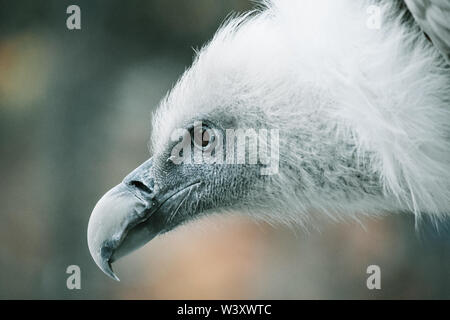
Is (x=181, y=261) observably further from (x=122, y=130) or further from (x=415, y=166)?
(x=415, y=166)

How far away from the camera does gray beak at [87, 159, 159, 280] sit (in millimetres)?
1343

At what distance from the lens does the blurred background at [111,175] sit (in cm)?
292

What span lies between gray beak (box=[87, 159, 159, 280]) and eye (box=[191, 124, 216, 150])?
128mm

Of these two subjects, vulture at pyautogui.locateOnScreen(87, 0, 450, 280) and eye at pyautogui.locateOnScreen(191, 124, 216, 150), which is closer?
vulture at pyautogui.locateOnScreen(87, 0, 450, 280)

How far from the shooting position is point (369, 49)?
1.24 meters

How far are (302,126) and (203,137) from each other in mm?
203

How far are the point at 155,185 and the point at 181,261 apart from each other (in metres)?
1.58

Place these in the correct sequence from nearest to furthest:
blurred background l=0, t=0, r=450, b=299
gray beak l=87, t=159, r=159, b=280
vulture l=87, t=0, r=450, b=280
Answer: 1. vulture l=87, t=0, r=450, b=280
2. gray beak l=87, t=159, r=159, b=280
3. blurred background l=0, t=0, r=450, b=299

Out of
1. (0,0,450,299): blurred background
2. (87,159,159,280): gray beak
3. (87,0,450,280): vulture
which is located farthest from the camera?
(0,0,450,299): blurred background

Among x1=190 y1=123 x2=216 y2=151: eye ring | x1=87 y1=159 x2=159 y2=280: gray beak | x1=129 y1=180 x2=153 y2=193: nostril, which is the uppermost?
x1=190 y1=123 x2=216 y2=151: eye ring

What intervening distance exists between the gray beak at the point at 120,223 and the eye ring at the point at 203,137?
A: 0.41 ft

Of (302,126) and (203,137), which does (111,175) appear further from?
(302,126)

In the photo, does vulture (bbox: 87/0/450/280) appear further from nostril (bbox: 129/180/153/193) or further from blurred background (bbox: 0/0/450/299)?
blurred background (bbox: 0/0/450/299)

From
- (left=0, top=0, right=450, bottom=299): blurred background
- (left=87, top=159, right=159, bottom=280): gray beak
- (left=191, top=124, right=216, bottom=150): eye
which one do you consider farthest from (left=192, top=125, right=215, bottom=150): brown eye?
(left=0, top=0, right=450, bottom=299): blurred background
